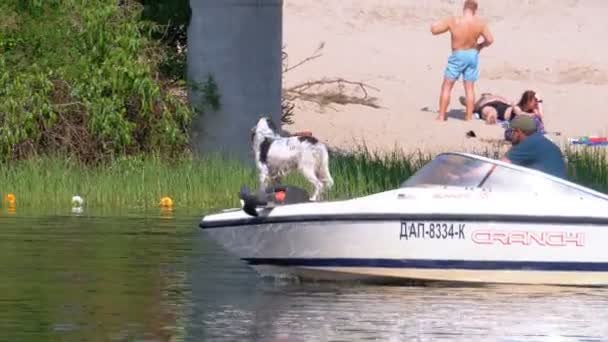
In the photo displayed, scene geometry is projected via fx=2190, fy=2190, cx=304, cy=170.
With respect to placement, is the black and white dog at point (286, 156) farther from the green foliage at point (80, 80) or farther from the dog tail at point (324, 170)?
the green foliage at point (80, 80)

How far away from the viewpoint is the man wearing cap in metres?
17.7

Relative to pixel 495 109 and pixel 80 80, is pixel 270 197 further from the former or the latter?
pixel 495 109

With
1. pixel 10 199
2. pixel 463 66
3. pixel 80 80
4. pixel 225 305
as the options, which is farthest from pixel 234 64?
pixel 225 305

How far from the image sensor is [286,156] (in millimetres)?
23312

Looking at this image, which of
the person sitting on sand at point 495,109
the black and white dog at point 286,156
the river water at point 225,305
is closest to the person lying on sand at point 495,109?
the person sitting on sand at point 495,109

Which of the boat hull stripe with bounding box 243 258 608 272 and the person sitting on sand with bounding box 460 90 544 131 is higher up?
the person sitting on sand with bounding box 460 90 544 131

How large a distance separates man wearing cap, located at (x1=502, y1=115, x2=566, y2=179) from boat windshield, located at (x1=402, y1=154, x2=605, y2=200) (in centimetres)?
53

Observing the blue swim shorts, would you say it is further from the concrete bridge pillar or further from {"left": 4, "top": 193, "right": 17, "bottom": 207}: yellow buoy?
{"left": 4, "top": 193, "right": 17, "bottom": 207}: yellow buoy

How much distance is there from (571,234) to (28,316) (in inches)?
173

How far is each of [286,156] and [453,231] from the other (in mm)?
6709

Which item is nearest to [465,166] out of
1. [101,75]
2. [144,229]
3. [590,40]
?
[144,229]

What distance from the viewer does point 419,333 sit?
14.4m

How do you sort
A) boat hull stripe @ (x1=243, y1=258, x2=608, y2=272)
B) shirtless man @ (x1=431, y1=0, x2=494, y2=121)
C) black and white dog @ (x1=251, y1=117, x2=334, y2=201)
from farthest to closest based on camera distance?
shirtless man @ (x1=431, y1=0, x2=494, y2=121), black and white dog @ (x1=251, y1=117, x2=334, y2=201), boat hull stripe @ (x1=243, y1=258, x2=608, y2=272)

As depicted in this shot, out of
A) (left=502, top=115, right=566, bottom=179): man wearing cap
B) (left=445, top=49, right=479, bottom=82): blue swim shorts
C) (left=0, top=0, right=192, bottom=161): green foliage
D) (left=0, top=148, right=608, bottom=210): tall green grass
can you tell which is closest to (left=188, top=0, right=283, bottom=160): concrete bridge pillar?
(left=0, top=0, right=192, bottom=161): green foliage
